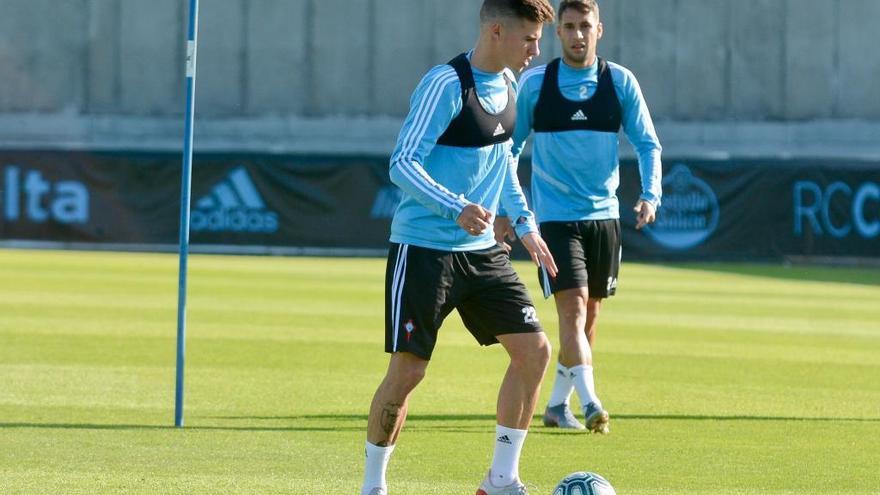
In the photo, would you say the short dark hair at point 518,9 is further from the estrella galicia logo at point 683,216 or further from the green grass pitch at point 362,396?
the estrella galicia logo at point 683,216

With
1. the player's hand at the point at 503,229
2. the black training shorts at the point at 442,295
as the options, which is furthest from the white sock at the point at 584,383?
the black training shorts at the point at 442,295

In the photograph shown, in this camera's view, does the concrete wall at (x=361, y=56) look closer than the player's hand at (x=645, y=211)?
No

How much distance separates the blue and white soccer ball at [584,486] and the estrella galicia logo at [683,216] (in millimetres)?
21771

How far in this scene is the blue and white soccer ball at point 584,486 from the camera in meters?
5.89

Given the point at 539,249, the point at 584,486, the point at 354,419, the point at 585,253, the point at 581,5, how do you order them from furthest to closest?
the point at 354,419 < the point at 585,253 < the point at 581,5 < the point at 539,249 < the point at 584,486

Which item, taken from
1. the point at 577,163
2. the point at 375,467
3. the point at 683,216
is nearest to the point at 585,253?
A: the point at 577,163

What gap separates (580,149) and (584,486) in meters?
3.15

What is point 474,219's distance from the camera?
5.77 meters

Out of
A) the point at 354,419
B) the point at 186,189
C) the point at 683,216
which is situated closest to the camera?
the point at 186,189

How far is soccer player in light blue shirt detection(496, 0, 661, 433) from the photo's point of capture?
28.0 ft

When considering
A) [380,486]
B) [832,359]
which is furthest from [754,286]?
[380,486]

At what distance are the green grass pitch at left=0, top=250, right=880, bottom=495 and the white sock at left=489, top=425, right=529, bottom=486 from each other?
0.40 m

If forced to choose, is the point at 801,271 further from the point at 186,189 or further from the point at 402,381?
the point at 402,381

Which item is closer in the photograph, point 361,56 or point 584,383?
point 584,383
